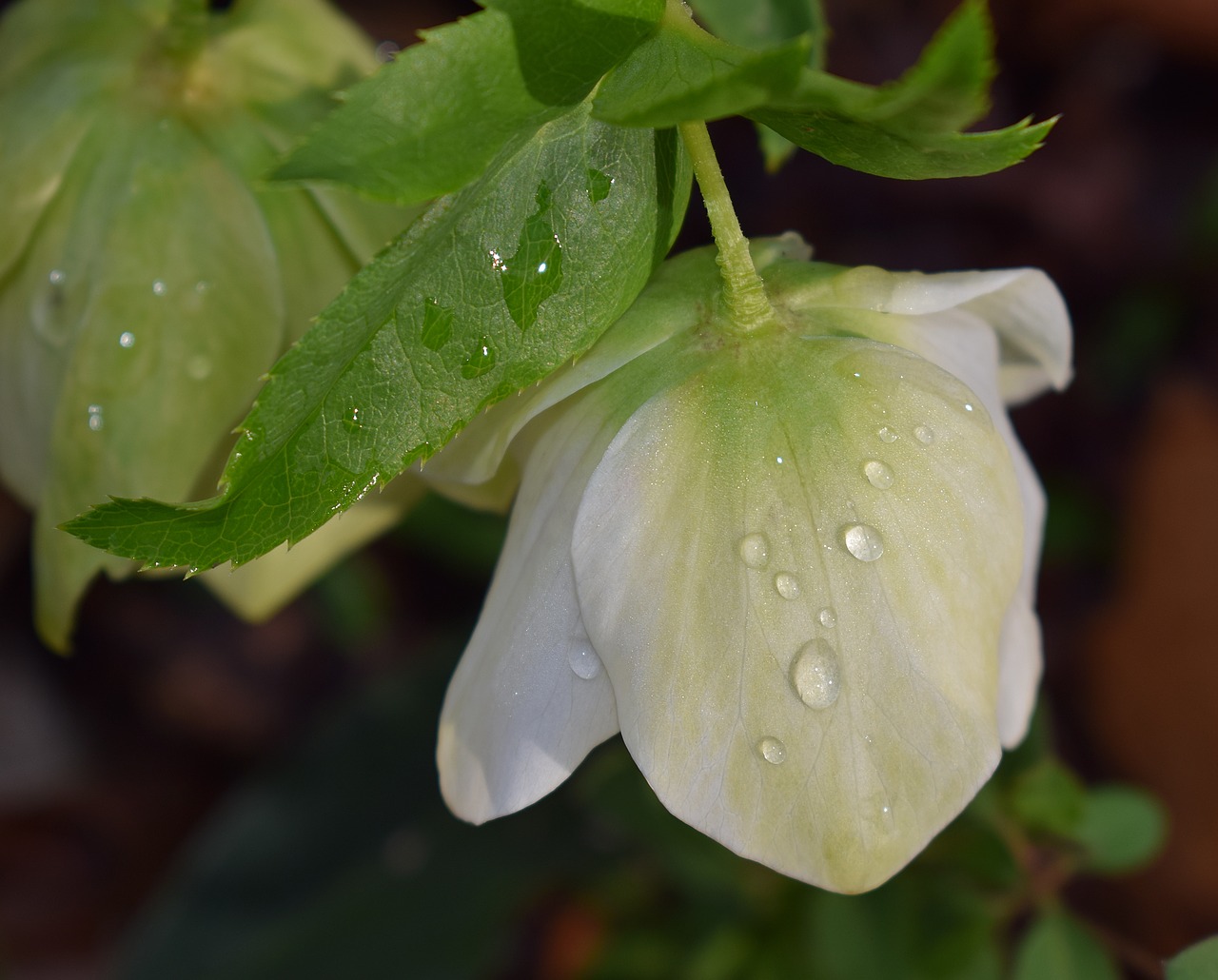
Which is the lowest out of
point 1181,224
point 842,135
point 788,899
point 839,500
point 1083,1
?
point 1181,224

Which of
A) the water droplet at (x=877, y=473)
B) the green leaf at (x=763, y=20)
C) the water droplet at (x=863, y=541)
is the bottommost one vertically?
the water droplet at (x=863, y=541)

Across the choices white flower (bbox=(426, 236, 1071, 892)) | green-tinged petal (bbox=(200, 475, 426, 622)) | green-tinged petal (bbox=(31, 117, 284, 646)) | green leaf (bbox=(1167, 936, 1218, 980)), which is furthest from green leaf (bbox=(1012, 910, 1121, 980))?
green-tinged petal (bbox=(31, 117, 284, 646))

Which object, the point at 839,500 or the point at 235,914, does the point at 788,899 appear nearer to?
the point at 235,914

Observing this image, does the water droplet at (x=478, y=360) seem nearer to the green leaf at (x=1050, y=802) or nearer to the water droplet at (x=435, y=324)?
the water droplet at (x=435, y=324)

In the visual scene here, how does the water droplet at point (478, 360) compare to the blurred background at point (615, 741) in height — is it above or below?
above

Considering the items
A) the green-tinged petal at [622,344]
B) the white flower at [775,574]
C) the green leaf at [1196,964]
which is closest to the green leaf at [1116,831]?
the green leaf at [1196,964]

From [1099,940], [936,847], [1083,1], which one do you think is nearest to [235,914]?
[936,847]

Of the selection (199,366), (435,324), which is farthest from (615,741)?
(435,324)
